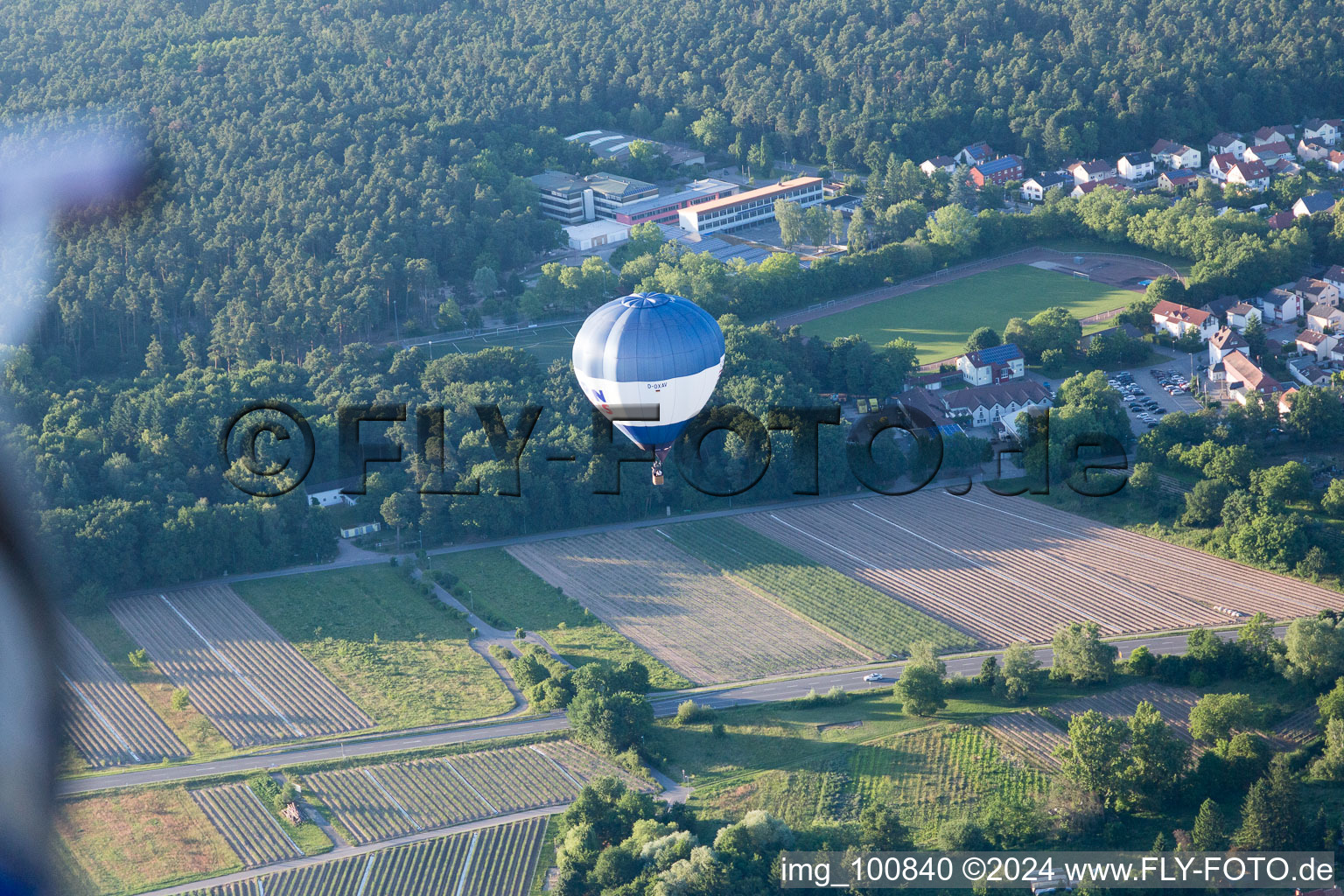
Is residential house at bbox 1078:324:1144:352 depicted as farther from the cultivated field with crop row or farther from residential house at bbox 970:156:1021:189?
the cultivated field with crop row

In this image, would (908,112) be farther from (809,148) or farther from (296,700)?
(296,700)

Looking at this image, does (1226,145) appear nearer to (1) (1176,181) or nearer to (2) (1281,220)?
(1) (1176,181)

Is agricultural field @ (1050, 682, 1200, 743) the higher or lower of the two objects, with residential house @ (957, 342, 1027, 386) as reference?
lower

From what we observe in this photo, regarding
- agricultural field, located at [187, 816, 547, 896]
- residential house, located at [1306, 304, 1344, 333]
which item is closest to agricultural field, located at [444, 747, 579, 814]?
agricultural field, located at [187, 816, 547, 896]

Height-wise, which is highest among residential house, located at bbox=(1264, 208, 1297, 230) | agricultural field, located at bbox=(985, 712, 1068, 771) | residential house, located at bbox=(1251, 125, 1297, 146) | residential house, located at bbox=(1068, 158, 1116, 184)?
residential house, located at bbox=(1251, 125, 1297, 146)

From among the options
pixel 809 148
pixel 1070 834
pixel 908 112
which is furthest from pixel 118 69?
pixel 1070 834

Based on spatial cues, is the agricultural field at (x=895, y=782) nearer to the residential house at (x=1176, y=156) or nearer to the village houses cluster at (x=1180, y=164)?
the village houses cluster at (x=1180, y=164)

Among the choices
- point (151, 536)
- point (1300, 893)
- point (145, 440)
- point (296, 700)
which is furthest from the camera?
point (145, 440)
